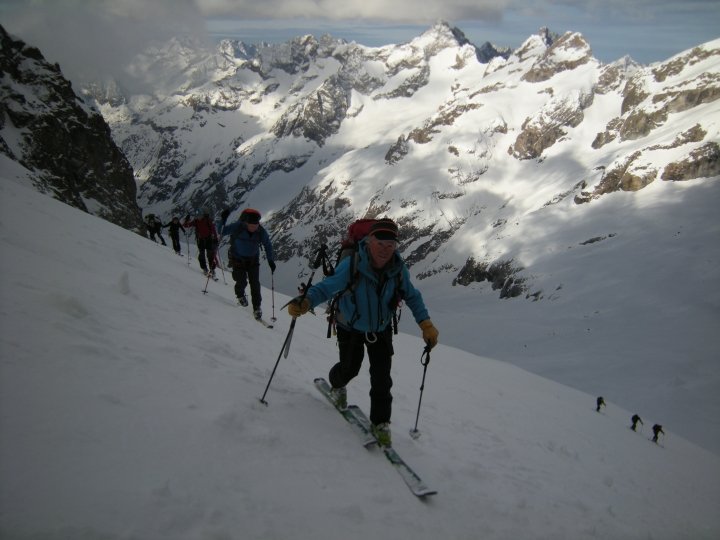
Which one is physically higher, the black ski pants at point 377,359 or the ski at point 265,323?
the ski at point 265,323

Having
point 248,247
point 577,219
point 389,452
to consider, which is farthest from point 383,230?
point 577,219

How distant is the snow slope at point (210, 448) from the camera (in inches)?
115

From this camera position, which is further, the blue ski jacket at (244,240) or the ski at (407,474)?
the blue ski jacket at (244,240)

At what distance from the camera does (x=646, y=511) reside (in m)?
6.16

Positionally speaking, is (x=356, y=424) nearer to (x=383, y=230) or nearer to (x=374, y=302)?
(x=374, y=302)


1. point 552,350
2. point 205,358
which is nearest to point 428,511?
point 205,358

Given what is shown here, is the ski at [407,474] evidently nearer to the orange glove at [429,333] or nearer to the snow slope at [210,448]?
the snow slope at [210,448]

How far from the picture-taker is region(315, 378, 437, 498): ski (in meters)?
4.34

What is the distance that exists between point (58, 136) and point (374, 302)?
85483 millimetres

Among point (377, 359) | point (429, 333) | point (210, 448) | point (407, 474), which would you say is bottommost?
point (210, 448)

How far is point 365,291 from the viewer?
16.4 feet

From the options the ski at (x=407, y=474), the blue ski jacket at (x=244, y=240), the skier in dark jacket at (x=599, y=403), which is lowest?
the ski at (x=407, y=474)

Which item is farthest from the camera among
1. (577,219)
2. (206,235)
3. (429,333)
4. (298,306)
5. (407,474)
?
(577,219)

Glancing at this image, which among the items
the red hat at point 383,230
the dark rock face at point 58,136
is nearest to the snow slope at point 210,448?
the red hat at point 383,230
